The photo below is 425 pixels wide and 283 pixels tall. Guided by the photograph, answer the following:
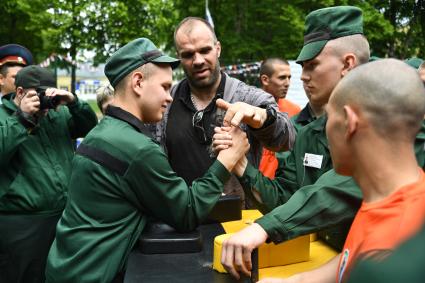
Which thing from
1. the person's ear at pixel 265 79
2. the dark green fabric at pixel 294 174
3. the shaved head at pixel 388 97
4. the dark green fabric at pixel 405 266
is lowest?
the person's ear at pixel 265 79

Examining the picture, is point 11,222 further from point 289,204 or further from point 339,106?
point 339,106

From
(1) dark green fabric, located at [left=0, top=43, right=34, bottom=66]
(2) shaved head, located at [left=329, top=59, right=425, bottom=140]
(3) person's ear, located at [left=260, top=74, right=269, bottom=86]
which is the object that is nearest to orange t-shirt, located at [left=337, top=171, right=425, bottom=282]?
(2) shaved head, located at [left=329, top=59, right=425, bottom=140]

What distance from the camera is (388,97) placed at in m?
1.34

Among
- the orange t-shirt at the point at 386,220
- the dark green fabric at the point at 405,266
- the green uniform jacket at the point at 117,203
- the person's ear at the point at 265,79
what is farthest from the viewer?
the person's ear at the point at 265,79

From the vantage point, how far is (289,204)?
1.95 meters

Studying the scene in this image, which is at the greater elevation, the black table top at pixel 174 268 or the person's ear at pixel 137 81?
the person's ear at pixel 137 81

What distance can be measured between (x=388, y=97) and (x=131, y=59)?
146 centimetres

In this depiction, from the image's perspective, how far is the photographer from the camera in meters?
3.86

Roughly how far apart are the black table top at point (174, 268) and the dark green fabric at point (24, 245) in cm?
200

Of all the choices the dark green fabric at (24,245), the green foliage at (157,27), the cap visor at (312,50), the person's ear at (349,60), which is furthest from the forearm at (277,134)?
the green foliage at (157,27)

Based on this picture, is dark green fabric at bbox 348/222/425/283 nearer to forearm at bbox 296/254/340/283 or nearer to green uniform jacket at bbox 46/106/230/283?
forearm at bbox 296/254/340/283

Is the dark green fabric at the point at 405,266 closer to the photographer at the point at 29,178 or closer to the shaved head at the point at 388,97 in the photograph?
the shaved head at the point at 388,97

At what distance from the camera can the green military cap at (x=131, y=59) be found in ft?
8.11

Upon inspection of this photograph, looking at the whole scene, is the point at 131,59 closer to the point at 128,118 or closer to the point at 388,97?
the point at 128,118
